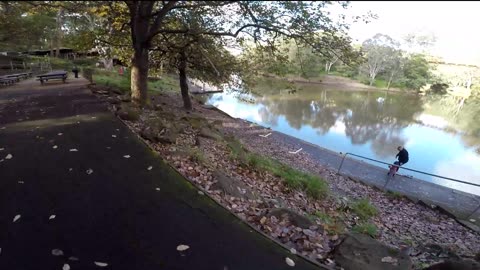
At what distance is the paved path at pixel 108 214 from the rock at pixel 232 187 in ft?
1.78

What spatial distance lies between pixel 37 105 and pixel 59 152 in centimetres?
526

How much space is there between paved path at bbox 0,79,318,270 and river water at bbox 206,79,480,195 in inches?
324

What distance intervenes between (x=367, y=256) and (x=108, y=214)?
3.60 metres

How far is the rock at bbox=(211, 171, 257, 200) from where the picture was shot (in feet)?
18.4

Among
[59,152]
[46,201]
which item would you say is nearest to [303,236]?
[46,201]

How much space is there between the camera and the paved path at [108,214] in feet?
12.2

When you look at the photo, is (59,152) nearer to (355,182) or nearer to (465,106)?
(355,182)

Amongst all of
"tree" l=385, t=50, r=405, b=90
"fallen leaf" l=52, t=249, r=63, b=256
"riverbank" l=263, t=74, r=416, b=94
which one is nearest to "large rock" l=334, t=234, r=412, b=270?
"fallen leaf" l=52, t=249, r=63, b=256

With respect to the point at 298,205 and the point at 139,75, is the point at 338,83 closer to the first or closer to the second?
the point at 139,75

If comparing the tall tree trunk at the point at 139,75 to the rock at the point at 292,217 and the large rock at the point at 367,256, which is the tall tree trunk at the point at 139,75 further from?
the large rock at the point at 367,256

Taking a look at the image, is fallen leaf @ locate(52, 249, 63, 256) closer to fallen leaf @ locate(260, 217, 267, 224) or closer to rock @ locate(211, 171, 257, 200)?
rock @ locate(211, 171, 257, 200)

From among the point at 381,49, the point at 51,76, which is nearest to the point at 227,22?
the point at 51,76

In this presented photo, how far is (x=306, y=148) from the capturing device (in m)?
16.6

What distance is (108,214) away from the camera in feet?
14.6
